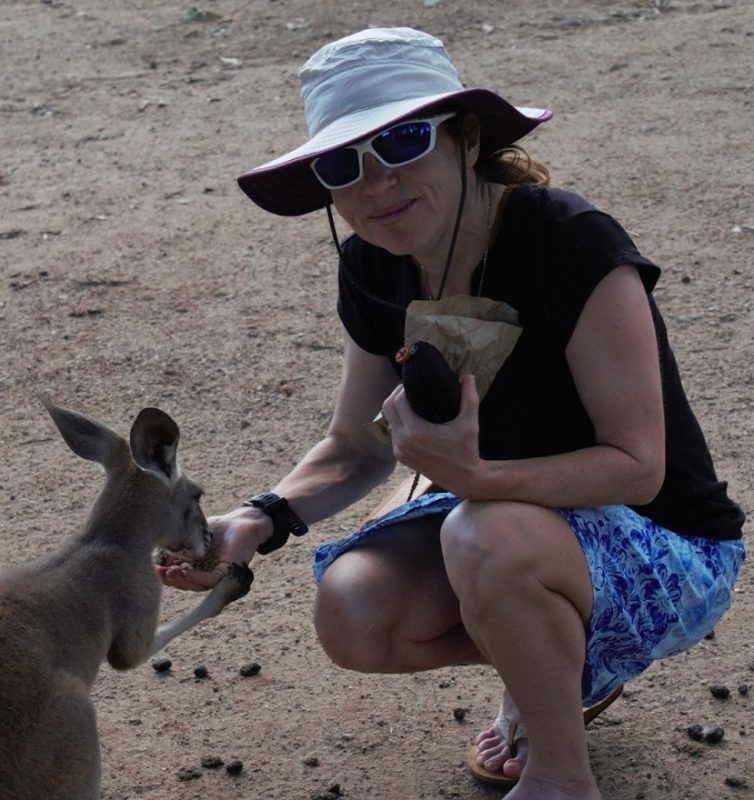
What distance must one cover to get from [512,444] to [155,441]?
29.6 inches

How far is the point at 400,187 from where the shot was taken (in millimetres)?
2477

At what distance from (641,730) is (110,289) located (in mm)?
2810

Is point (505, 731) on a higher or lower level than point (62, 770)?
lower

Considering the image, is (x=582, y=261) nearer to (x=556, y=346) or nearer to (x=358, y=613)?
(x=556, y=346)

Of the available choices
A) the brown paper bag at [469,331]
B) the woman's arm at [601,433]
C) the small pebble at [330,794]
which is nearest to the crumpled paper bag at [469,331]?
the brown paper bag at [469,331]

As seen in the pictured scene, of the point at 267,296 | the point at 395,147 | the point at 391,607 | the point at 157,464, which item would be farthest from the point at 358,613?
the point at 267,296

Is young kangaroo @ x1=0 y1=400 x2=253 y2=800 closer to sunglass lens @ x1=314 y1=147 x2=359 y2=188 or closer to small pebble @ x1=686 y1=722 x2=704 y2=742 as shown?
sunglass lens @ x1=314 y1=147 x2=359 y2=188

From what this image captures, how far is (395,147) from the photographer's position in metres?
2.41

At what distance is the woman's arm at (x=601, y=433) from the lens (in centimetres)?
238

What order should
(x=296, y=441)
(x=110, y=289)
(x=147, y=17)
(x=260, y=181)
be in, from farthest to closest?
(x=147, y=17), (x=110, y=289), (x=296, y=441), (x=260, y=181)

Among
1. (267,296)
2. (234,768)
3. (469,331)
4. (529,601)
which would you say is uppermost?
(469,331)

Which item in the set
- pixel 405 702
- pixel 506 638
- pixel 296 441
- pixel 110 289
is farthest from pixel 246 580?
pixel 110 289

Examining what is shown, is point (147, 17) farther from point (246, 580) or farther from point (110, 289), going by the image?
point (246, 580)

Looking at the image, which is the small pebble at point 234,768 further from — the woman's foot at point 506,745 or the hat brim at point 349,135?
the hat brim at point 349,135
